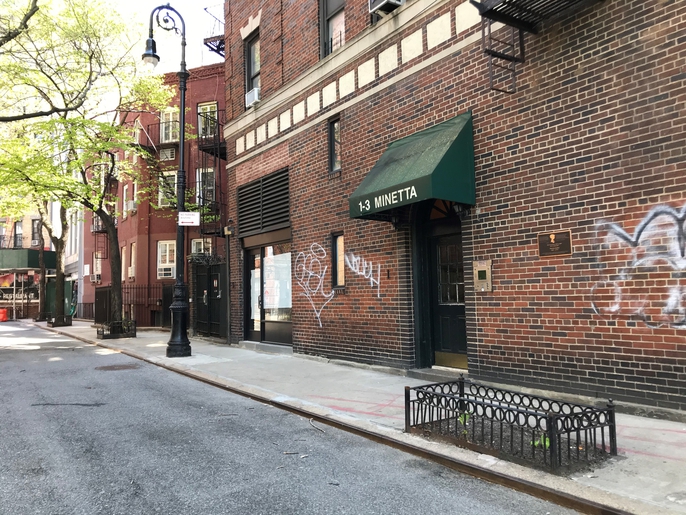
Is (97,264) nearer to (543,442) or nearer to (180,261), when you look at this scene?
(180,261)

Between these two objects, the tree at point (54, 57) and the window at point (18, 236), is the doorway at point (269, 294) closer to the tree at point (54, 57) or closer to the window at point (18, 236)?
the tree at point (54, 57)

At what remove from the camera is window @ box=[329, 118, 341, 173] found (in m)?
10.8

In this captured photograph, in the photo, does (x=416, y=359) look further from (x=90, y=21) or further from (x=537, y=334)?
(x=90, y=21)

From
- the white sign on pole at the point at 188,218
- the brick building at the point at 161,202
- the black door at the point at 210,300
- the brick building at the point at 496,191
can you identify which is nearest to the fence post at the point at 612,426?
the brick building at the point at 496,191

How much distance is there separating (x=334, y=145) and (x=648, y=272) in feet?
23.1

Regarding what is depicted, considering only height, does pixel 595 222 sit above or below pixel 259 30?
below

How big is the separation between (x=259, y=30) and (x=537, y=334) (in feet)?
37.5

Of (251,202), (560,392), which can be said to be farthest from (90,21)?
(560,392)

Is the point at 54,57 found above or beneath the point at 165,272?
above

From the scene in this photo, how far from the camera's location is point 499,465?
4.37 metres

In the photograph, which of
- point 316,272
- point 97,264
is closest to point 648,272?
point 316,272

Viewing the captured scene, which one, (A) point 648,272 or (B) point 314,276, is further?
(B) point 314,276

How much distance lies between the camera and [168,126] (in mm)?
24859

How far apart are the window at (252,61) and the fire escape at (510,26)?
8.52 metres
